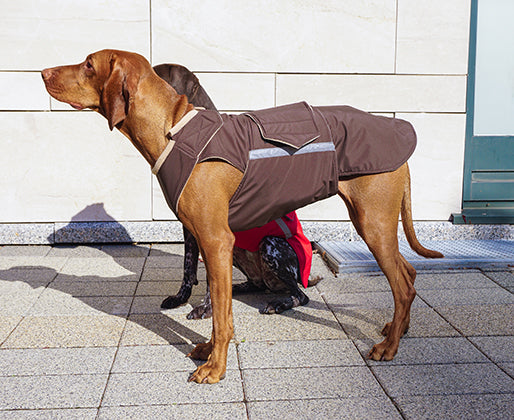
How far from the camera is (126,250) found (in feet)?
21.2

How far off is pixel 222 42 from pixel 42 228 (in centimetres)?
294

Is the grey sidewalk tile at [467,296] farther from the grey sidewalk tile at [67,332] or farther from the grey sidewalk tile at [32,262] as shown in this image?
the grey sidewalk tile at [32,262]

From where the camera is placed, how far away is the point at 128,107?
332 cm

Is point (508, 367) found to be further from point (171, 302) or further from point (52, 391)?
point (52, 391)

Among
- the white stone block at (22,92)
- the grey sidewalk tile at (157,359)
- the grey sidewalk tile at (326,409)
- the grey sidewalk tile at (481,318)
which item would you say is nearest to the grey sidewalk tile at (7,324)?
the grey sidewalk tile at (157,359)

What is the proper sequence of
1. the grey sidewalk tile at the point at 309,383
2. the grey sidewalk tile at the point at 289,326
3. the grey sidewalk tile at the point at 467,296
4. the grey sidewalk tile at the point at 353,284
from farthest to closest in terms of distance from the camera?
the grey sidewalk tile at the point at 353,284 → the grey sidewalk tile at the point at 467,296 → the grey sidewalk tile at the point at 289,326 → the grey sidewalk tile at the point at 309,383

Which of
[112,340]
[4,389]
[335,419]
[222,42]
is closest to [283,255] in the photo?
[112,340]

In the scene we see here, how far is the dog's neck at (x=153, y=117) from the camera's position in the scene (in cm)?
338

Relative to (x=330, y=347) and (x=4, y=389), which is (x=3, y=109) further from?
(x=330, y=347)

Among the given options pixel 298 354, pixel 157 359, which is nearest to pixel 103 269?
pixel 157 359

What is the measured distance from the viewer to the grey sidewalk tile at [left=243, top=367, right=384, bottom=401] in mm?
3164

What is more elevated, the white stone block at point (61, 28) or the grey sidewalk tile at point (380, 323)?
the white stone block at point (61, 28)

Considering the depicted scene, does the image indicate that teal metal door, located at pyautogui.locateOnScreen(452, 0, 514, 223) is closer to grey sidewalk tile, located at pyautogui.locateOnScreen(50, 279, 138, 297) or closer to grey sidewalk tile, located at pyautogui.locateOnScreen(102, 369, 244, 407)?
grey sidewalk tile, located at pyautogui.locateOnScreen(50, 279, 138, 297)

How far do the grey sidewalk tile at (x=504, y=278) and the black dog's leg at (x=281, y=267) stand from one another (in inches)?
75.3
